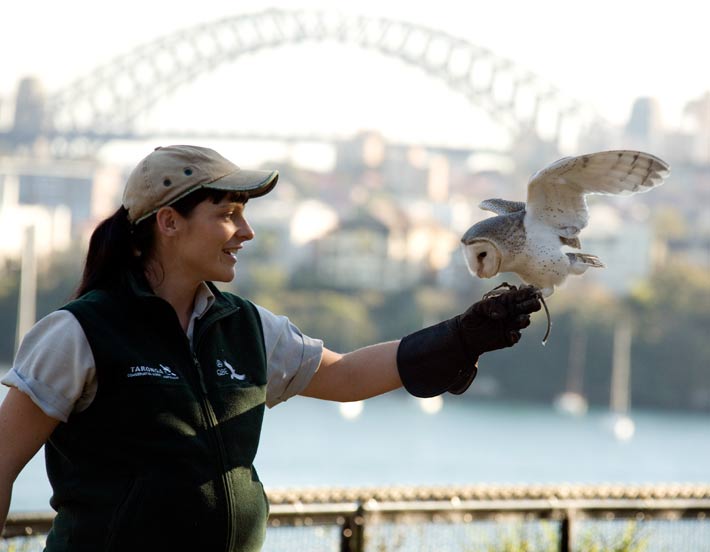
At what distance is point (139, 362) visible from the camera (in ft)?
7.07

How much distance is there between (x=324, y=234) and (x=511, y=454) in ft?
95.7

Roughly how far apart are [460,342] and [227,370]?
0.48 m

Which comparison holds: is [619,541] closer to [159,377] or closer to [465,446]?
[159,377]

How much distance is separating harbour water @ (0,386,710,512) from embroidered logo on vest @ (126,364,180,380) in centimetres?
2044

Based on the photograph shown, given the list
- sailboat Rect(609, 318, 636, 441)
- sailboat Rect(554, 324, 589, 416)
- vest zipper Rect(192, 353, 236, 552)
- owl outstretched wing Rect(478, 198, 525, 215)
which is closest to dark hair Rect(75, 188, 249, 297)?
vest zipper Rect(192, 353, 236, 552)

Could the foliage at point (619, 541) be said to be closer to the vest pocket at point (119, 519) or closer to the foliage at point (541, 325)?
the vest pocket at point (119, 519)

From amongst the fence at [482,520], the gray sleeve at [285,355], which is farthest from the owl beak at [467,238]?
the fence at [482,520]

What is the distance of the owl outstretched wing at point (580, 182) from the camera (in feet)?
8.01

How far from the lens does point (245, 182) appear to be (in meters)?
2.23

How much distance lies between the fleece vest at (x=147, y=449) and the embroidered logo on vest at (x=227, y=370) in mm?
24

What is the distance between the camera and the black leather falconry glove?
2.41 metres

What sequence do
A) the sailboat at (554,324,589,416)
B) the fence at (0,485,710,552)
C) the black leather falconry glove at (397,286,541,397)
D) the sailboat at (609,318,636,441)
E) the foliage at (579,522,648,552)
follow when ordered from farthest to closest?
the sailboat at (554,324,589,416)
the sailboat at (609,318,636,441)
the foliage at (579,522,648,552)
the fence at (0,485,710,552)
the black leather falconry glove at (397,286,541,397)

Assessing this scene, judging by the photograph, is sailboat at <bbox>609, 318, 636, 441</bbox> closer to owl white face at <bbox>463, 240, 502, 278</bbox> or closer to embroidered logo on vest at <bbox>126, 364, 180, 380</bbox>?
owl white face at <bbox>463, 240, 502, 278</bbox>

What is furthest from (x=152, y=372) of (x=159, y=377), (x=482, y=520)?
(x=482, y=520)
